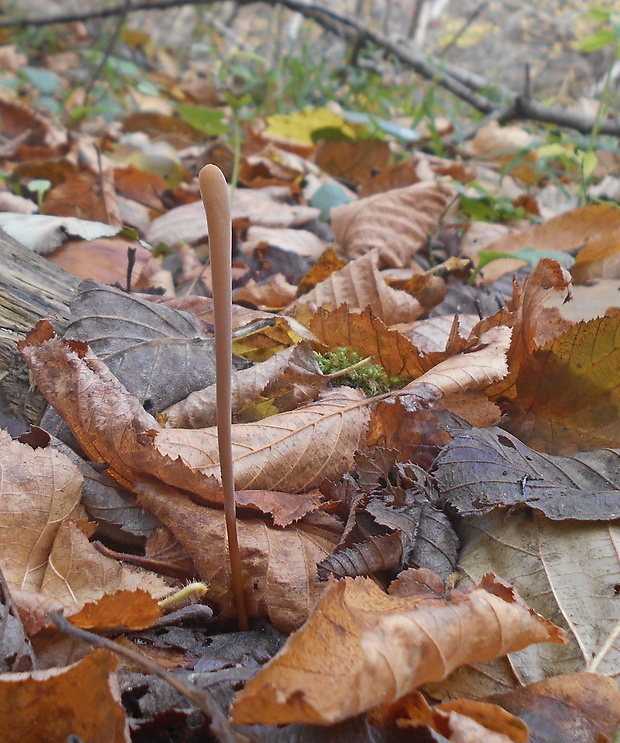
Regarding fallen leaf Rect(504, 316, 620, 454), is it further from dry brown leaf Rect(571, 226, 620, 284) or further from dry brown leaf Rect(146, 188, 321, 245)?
dry brown leaf Rect(146, 188, 321, 245)

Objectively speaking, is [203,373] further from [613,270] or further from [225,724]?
[613,270]

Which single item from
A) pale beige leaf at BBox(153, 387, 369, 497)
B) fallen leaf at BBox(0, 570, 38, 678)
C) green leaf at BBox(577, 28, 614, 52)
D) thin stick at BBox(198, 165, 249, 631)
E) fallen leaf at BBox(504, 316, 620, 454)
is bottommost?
fallen leaf at BBox(0, 570, 38, 678)

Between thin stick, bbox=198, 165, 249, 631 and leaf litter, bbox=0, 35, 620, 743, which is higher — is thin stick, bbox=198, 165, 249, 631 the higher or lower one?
the higher one

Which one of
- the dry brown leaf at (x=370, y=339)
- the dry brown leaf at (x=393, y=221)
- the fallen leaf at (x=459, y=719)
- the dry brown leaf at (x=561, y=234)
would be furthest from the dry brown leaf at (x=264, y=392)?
the dry brown leaf at (x=561, y=234)

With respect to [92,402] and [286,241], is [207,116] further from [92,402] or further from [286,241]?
[92,402]

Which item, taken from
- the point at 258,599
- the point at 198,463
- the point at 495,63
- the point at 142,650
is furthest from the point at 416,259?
the point at 495,63

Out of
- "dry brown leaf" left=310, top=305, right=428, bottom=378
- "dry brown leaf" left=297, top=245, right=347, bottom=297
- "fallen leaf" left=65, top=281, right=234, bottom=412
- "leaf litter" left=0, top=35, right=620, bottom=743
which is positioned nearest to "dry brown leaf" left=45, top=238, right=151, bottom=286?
"leaf litter" left=0, top=35, right=620, bottom=743
